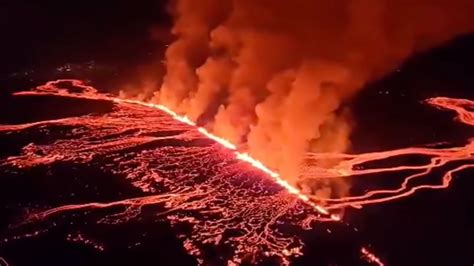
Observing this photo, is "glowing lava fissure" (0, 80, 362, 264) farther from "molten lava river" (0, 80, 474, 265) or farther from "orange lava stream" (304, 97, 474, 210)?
"orange lava stream" (304, 97, 474, 210)

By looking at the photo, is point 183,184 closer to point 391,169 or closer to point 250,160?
point 250,160

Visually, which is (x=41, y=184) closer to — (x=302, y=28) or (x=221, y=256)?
(x=221, y=256)

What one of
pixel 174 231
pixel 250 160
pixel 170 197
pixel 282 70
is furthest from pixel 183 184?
pixel 282 70

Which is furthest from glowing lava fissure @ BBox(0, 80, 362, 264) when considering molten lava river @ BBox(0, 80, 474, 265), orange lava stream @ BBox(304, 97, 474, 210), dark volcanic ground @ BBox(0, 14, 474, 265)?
orange lava stream @ BBox(304, 97, 474, 210)

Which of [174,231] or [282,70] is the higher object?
[282,70]

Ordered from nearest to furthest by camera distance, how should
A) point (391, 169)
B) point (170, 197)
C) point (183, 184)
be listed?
point (170, 197) < point (183, 184) < point (391, 169)

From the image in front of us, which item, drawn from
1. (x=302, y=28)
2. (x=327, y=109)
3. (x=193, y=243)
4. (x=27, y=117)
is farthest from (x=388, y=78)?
(x=193, y=243)
